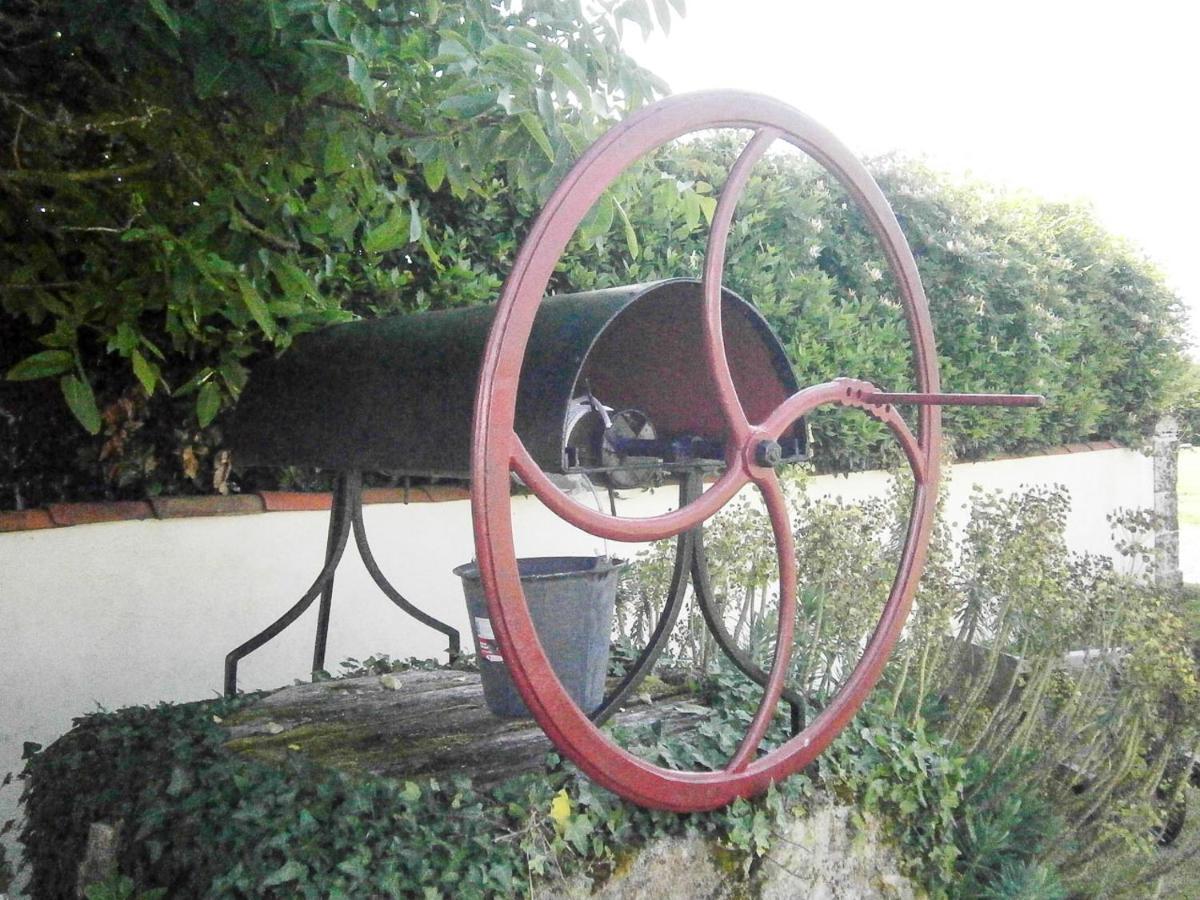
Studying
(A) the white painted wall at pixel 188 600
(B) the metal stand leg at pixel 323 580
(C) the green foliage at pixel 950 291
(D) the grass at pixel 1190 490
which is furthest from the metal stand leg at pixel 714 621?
(D) the grass at pixel 1190 490

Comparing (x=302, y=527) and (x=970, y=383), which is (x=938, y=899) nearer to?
(x=302, y=527)

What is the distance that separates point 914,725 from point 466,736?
142 centimetres

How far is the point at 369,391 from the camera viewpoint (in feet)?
7.82

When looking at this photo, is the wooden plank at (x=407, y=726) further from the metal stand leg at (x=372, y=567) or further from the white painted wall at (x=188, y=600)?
the white painted wall at (x=188, y=600)

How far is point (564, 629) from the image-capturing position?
231 cm

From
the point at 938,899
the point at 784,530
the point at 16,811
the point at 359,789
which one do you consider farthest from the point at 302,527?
the point at 938,899

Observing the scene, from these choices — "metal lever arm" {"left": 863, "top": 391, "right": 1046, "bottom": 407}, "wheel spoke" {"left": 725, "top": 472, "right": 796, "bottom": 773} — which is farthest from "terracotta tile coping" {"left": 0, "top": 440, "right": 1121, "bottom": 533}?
"metal lever arm" {"left": 863, "top": 391, "right": 1046, "bottom": 407}

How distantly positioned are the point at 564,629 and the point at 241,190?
1.28 m

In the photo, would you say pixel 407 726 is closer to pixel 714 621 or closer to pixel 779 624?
pixel 714 621

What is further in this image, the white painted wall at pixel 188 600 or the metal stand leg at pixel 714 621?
the white painted wall at pixel 188 600

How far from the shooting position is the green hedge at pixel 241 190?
194 centimetres

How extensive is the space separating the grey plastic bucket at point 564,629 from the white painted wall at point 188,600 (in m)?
1.33

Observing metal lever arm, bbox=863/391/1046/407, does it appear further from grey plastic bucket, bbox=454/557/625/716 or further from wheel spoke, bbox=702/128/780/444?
grey plastic bucket, bbox=454/557/625/716

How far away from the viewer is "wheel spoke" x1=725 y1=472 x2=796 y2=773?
2.13 m
